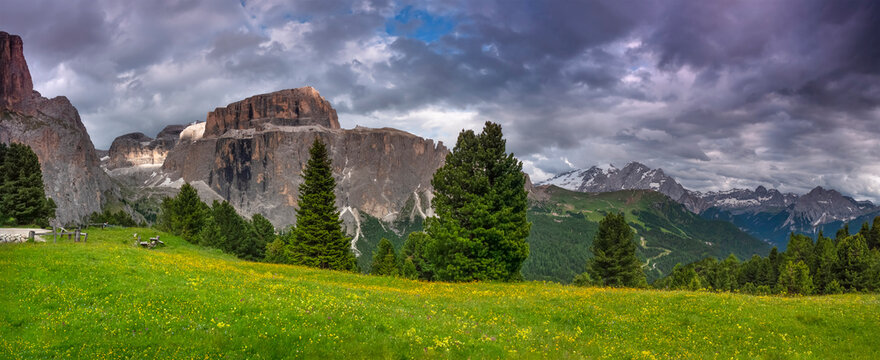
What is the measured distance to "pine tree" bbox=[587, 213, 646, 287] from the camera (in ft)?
203

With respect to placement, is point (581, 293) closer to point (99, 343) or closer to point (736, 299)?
point (736, 299)

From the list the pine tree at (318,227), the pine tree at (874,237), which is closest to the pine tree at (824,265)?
the pine tree at (874,237)

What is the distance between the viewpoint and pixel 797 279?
68438 millimetres

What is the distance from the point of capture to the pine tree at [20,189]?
171 feet

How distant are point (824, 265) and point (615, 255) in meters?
37.2

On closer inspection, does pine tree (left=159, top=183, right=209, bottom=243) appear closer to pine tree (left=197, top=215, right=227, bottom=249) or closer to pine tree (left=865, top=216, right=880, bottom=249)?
pine tree (left=197, top=215, right=227, bottom=249)

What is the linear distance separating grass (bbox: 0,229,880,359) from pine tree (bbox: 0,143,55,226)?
4193 cm

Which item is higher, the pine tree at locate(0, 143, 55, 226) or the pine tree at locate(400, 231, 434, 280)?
the pine tree at locate(0, 143, 55, 226)

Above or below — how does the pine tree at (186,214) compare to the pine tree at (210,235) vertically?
above

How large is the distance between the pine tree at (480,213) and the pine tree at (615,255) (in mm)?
30864

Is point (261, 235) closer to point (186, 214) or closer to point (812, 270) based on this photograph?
point (186, 214)

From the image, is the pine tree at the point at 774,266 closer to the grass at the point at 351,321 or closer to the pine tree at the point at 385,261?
the pine tree at the point at 385,261

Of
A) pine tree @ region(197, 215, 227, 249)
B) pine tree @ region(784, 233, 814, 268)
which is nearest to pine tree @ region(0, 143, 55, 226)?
pine tree @ region(197, 215, 227, 249)

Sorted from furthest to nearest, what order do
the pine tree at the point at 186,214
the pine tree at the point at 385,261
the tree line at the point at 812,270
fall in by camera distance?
the pine tree at the point at 385,261, the pine tree at the point at 186,214, the tree line at the point at 812,270
